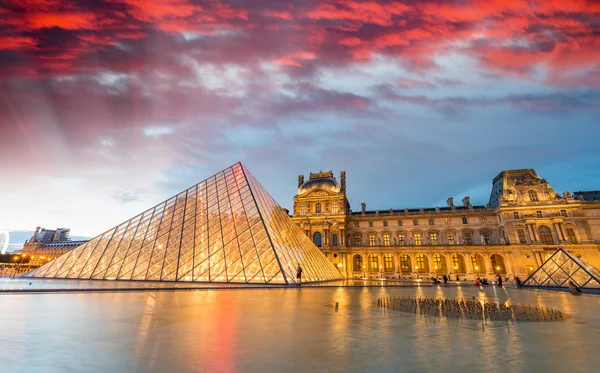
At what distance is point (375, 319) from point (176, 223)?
66.5ft

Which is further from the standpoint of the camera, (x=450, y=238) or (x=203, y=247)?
(x=450, y=238)

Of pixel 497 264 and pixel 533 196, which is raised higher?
pixel 533 196

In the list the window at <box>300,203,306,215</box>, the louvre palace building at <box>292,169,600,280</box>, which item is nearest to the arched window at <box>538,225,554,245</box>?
the louvre palace building at <box>292,169,600,280</box>

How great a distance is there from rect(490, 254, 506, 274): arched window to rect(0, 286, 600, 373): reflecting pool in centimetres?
4822

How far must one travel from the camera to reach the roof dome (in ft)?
188

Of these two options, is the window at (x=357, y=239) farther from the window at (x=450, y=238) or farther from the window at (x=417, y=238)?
the window at (x=450, y=238)

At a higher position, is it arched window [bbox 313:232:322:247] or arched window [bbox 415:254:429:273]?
arched window [bbox 313:232:322:247]

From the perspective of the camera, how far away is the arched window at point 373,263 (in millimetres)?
51375

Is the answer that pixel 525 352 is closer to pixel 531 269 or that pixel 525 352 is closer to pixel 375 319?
pixel 375 319

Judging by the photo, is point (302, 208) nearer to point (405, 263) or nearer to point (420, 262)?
point (405, 263)

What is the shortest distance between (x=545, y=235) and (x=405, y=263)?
72.9 feet

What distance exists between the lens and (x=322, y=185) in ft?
190

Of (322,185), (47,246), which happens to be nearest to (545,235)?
(322,185)

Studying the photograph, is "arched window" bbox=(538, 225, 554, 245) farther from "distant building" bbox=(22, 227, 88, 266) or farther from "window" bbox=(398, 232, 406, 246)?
"distant building" bbox=(22, 227, 88, 266)
